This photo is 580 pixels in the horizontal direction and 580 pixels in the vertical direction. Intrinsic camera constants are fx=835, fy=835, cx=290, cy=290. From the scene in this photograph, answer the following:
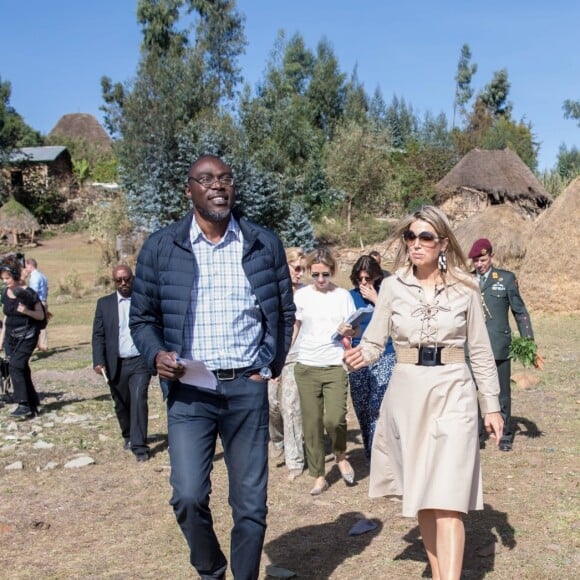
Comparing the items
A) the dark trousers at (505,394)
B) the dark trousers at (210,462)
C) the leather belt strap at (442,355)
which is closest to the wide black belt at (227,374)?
the dark trousers at (210,462)

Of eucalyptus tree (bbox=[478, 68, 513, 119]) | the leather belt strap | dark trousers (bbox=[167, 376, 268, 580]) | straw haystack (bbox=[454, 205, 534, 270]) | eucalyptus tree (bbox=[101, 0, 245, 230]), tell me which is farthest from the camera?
eucalyptus tree (bbox=[478, 68, 513, 119])

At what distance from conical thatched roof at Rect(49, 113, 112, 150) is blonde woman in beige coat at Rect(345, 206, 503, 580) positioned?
65.6m

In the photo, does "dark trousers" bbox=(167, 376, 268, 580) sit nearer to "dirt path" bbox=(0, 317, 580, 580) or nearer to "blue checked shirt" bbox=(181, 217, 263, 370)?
"blue checked shirt" bbox=(181, 217, 263, 370)

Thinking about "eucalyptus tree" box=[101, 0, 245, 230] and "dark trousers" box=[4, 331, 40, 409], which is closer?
"dark trousers" box=[4, 331, 40, 409]

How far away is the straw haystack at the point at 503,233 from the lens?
21.9m

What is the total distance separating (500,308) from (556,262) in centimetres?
1053

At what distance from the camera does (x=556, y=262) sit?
1781cm

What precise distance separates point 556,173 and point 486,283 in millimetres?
32306

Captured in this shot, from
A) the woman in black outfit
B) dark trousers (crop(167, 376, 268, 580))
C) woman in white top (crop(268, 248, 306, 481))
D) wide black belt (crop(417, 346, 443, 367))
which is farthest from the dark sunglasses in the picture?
the woman in black outfit

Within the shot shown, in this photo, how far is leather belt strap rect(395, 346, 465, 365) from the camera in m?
4.34

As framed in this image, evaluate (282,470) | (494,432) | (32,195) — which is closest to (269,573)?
(494,432)

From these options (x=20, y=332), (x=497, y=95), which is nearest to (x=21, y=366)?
(x=20, y=332)

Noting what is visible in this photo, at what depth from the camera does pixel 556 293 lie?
58.5 feet

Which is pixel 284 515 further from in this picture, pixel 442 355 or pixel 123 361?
pixel 123 361
